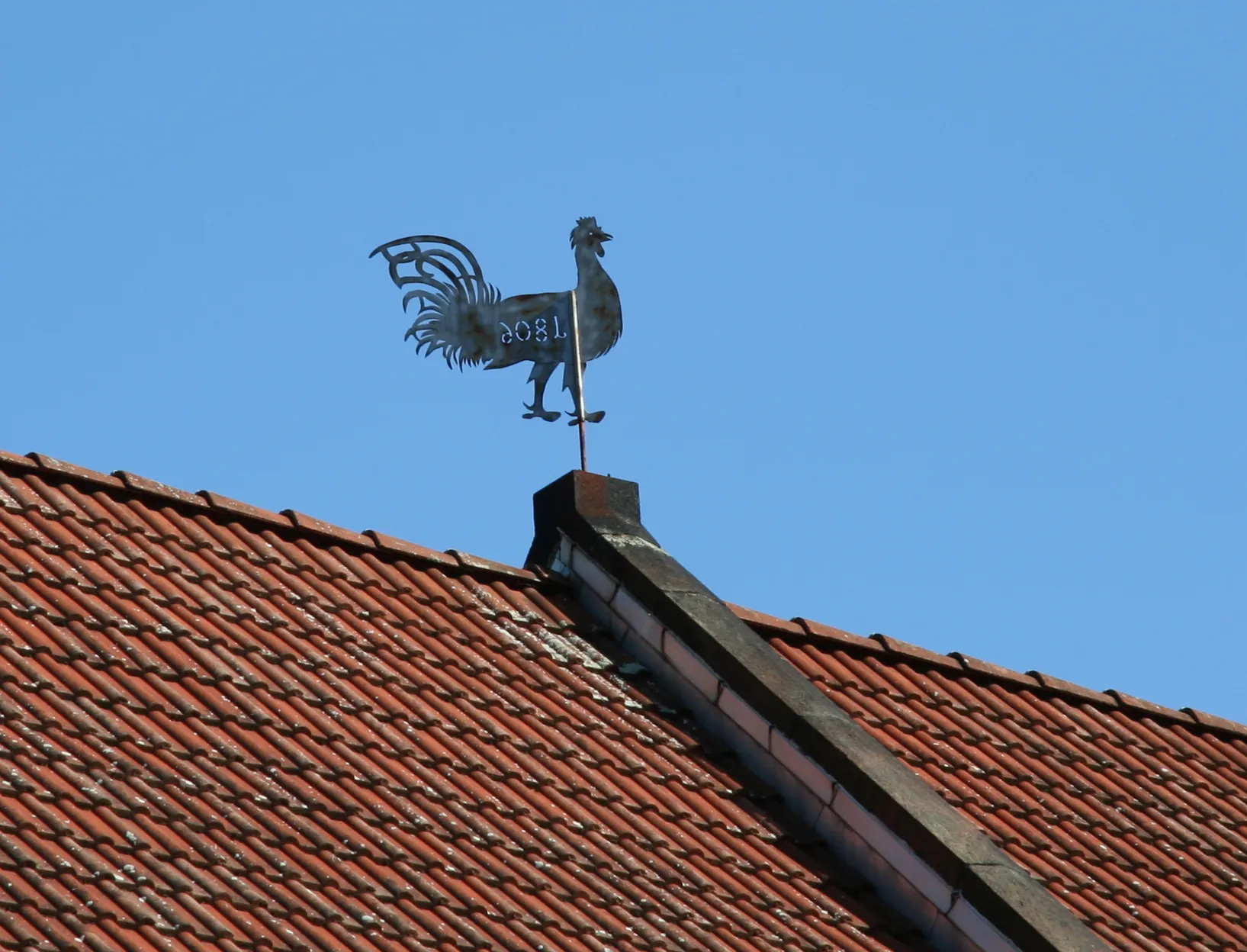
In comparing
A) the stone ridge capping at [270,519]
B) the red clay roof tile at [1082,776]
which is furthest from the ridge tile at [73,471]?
the red clay roof tile at [1082,776]

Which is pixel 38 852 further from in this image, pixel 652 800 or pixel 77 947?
pixel 652 800

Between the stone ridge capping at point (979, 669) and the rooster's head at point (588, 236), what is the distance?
2.40 metres

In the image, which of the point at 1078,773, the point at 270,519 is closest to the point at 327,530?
the point at 270,519

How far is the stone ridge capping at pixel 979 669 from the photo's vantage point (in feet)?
45.6

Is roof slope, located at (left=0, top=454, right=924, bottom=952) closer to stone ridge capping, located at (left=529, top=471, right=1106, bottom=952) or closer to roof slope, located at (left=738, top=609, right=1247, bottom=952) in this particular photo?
stone ridge capping, located at (left=529, top=471, right=1106, bottom=952)

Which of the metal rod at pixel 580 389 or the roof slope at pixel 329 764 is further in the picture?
the metal rod at pixel 580 389

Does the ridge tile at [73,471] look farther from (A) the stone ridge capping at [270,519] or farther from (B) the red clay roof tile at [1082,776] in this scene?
(B) the red clay roof tile at [1082,776]

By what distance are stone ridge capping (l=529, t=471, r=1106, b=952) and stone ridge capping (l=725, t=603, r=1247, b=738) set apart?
91 mm

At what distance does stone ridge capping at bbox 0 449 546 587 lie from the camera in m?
12.3

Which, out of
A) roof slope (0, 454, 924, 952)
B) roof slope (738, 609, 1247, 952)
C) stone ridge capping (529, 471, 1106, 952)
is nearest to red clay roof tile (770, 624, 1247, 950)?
roof slope (738, 609, 1247, 952)

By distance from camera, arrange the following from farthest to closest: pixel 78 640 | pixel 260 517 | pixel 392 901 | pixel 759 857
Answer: pixel 260 517 → pixel 759 857 → pixel 78 640 → pixel 392 901

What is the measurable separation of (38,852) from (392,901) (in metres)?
1.48

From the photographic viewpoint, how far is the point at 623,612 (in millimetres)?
13242

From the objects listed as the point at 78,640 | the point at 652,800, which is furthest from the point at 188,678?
the point at 652,800
